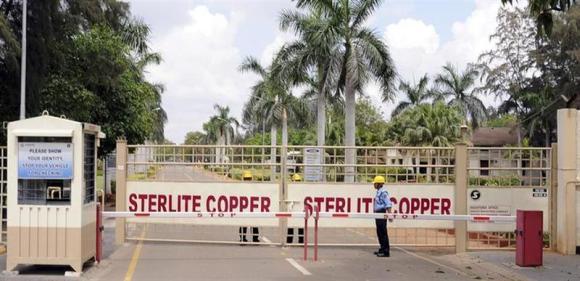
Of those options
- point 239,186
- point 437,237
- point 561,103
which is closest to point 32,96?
point 239,186

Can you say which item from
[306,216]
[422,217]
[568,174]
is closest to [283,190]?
[306,216]

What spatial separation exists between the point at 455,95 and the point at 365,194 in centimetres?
5026

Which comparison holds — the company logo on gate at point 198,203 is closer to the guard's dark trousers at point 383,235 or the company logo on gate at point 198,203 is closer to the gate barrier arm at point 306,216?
the gate barrier arm at point 306,216

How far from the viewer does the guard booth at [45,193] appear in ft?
36.6

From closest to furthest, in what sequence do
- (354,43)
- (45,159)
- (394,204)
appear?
1. (45,159)
2. (394,204)
3. (354,43)

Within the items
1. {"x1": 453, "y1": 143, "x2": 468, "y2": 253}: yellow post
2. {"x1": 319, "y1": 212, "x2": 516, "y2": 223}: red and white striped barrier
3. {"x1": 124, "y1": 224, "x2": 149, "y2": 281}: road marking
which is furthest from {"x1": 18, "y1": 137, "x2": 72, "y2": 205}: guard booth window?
{"x1": 453, "y1": 143, "x2": 468, "y2": 253}: yellow post

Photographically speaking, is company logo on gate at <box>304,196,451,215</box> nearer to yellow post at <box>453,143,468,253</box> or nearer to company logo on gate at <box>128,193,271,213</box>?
yellow post at <box>453,143,468,253</box>

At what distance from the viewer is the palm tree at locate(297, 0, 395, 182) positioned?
2820 centimetres

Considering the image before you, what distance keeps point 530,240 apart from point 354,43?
653 inches

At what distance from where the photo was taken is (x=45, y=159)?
11.2 meters

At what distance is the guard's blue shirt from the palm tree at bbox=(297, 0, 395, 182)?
14.0m

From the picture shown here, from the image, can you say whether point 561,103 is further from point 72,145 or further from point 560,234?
point 72,145

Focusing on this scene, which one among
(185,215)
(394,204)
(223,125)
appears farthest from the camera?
(223,125)

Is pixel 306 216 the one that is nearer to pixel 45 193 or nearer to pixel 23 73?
pixel 45 193
